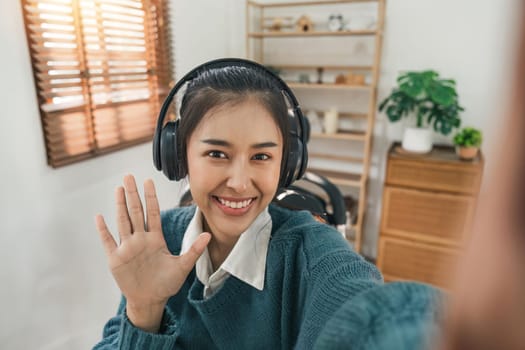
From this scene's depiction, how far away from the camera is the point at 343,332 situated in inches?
10.2

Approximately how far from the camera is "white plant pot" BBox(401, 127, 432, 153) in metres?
2.39

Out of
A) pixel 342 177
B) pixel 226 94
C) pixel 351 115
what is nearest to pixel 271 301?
pixel 226 94

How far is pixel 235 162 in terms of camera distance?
764 mm

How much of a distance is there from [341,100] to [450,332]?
2.79 m

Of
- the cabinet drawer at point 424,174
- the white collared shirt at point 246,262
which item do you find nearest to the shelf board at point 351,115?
the cabinet drawer at point 424,174

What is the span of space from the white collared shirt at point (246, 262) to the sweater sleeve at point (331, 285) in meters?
0.14

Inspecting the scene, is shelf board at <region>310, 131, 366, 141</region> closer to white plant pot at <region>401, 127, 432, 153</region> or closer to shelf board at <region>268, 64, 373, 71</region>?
white plant pot at <region>401, 127, 432, 153</region>

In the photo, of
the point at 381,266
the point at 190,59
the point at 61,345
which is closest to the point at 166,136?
the point at 61,345

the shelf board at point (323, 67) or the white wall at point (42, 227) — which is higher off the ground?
the shelf board at point (323, 67)

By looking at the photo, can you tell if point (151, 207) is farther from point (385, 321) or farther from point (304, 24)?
point (304, 24)

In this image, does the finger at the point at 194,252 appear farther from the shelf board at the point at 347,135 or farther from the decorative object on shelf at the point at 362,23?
the decorative object on shelf at the point at 362,23

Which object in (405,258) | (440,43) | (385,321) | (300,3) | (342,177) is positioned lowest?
(405,258)

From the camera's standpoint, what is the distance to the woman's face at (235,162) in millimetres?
755

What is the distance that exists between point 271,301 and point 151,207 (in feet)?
1.05
